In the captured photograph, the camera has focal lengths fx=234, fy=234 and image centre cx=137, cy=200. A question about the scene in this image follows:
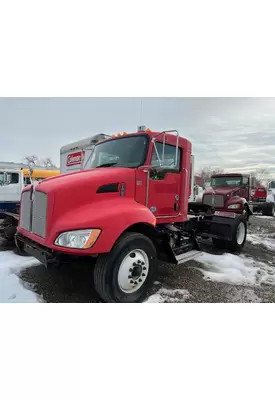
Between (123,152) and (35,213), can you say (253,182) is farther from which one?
(35,213)

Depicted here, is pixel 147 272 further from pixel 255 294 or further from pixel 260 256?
pixel 260 256

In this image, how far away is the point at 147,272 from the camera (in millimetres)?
3092

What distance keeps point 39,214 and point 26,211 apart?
501 millimetres

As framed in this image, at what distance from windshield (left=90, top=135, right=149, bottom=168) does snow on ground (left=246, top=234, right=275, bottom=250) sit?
4.64 m

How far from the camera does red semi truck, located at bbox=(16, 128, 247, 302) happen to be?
2637 millimetres

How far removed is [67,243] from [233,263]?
3.40 meters

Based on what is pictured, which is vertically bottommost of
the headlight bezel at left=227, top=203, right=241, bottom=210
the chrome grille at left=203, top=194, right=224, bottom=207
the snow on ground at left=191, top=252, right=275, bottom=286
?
the snow on ground at left=191, top=252, right=275, bottom=286

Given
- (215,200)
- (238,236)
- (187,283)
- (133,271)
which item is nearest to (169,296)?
(187,283)

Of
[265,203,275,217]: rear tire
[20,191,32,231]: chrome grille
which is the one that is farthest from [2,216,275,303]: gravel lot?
[265,203,275,217]: rear tire

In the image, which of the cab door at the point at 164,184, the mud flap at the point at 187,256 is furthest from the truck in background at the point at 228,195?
the cab door at the point at 164,184

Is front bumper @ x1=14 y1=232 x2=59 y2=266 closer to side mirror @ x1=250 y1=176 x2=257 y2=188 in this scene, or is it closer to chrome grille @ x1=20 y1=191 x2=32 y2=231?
chrome grille @ x1=20 y1=191 x2=32 y2=231

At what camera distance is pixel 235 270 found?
4.19 metres

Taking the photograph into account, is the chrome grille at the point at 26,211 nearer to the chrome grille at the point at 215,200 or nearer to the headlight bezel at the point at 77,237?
the headlight bezel at the point at 77,237

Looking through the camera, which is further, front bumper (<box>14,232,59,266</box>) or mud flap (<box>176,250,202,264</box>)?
mud flap (<box>176,250,202,264</box>)
